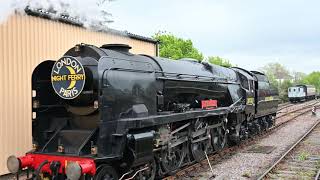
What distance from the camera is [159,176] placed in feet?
30.2

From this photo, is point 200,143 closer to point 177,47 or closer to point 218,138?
point 218,138

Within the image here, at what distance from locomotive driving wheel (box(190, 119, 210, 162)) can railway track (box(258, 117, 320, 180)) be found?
2.08 meters

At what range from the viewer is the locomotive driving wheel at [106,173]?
6.85m

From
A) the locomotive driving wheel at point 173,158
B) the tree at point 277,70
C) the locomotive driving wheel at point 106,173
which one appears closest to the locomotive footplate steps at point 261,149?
the locomotive driving wheel at point 173,158

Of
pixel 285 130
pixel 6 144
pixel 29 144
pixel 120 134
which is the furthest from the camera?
pixel 285 130

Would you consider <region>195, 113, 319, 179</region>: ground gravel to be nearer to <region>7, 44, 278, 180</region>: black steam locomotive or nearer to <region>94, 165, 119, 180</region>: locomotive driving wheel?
<region>7, 44, 278, 180</region>: black steam locomotive

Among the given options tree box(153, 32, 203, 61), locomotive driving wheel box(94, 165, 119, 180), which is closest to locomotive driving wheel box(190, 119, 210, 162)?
locomotive driving wheel box(94, 165, 119, 180)

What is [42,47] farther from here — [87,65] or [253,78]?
[253,78]

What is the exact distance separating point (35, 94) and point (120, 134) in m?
2.20

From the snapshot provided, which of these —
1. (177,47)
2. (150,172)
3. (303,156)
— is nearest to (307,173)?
(303,156)

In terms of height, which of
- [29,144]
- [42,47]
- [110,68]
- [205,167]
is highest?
[42,47]

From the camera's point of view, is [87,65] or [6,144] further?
[6,144]

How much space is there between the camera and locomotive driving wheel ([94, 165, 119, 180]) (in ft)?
22.5

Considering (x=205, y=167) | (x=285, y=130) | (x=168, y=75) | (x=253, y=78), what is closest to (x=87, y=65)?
(x=168, y=75)
